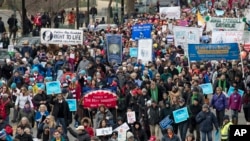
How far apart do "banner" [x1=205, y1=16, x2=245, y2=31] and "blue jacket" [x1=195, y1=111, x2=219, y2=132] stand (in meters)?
11.6

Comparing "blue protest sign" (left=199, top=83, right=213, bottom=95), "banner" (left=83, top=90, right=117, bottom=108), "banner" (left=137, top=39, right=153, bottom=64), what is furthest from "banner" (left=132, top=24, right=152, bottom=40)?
"banner" (left=83, top=90, right=117, bottom=108)

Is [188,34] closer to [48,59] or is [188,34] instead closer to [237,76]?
[48,59]

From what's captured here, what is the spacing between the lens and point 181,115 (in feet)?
59.4

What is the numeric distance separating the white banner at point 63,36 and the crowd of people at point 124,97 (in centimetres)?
149

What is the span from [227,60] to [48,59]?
555cm

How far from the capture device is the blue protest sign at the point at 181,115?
18.1m

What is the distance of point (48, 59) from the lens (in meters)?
26.9

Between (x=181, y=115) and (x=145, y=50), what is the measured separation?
896 cm

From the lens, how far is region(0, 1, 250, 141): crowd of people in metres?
16.7

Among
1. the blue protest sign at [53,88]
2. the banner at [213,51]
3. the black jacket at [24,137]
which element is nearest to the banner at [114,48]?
the banner at [213,51]

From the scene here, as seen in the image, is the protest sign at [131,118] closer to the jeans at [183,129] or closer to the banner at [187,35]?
the jeans at [183,129]

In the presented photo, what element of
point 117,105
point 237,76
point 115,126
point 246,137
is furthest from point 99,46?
point 246,137

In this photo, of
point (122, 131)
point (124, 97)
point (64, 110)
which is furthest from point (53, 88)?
point (122, 131)

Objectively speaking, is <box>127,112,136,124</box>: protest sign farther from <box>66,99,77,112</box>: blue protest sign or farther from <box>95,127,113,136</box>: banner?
<box>66,99,77,112</box>: blue protest sign
